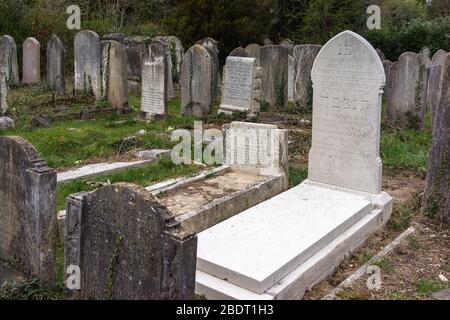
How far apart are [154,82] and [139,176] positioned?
170 inches

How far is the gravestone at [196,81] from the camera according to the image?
1155 centimetres

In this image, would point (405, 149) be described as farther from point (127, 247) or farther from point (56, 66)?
point (56, 66)

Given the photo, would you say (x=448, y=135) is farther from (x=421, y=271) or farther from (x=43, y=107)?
(x=43, y=107)

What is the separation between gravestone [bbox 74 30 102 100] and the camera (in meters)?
13.0

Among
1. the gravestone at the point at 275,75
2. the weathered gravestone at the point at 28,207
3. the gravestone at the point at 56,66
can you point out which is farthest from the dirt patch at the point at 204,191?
the gravestone at the point at 56,66

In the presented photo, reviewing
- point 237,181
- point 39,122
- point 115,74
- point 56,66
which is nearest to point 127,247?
point 237,181

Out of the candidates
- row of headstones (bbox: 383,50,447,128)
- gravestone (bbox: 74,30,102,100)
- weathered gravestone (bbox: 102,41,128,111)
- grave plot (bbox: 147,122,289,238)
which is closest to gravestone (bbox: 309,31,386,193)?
grave plot (bbox: 147,122,289,238)

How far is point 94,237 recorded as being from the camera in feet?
13.1

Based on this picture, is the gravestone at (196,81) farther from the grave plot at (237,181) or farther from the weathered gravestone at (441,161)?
the weathered gravestone at (441,161)

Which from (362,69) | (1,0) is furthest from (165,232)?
(1,0)

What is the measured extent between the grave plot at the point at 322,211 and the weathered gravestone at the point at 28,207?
124 cm

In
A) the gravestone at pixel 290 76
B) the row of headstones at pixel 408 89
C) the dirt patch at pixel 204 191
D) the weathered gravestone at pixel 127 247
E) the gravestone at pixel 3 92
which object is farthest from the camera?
the gravestone at pixel 290 76

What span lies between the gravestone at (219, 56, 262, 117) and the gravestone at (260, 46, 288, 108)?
6.72ft

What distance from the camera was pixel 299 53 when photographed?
1286 centimetres
